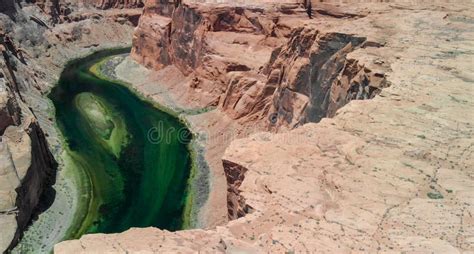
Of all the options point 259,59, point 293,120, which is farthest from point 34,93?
point 293,120

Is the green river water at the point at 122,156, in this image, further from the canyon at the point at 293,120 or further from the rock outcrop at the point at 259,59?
the rock outcrop at the point at 259,59

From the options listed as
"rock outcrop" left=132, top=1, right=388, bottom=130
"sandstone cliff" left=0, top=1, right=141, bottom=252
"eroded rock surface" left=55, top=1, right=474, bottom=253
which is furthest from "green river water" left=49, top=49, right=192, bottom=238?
"eroded rock surface" left=55, top=1, right=474, bottom=253

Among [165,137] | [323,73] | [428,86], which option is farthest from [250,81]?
[428,86]

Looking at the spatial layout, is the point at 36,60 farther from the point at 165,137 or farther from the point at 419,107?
the point at 419,107

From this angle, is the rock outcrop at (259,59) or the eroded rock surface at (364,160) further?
the rock outcrop at (259,59)

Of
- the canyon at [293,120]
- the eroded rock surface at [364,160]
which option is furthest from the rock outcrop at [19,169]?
the eroded rock surface at [364,160]

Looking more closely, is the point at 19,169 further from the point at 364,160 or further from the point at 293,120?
the point at 364,160

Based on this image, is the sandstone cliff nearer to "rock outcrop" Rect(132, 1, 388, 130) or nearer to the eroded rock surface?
"rock outcrop" Rect(132, 1, 388, 130)
